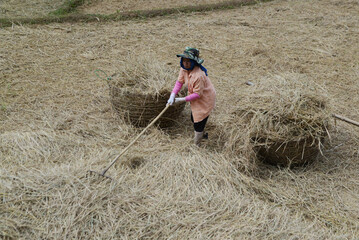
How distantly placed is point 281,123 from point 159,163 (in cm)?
122

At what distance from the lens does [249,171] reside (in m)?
3.30

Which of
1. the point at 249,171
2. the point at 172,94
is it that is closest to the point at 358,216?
the point at 249,171

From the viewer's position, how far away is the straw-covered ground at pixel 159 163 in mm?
2600

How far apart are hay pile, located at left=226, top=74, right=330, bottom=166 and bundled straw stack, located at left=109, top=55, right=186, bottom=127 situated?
32.0 inches

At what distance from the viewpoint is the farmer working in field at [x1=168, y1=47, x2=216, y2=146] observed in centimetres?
335

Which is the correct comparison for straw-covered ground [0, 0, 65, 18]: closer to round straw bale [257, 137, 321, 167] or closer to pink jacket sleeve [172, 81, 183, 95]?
pink jacket sleeve [172, 81, 183, 95]

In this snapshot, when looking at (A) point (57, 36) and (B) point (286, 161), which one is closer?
(B) point (286, 161)

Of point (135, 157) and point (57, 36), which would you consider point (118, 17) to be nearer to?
point (57, 36)

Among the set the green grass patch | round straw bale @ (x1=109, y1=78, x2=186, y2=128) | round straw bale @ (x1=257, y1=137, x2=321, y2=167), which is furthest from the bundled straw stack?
the green grass patch

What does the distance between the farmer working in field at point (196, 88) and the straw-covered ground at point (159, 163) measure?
25 cm

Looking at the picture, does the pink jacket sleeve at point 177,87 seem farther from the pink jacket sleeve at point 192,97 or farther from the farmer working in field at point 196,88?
the pink jacket sleeve at point 192,97

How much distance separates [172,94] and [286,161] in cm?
133

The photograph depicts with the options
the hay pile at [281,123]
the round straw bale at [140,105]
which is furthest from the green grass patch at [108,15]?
the hay pile at [281,123]

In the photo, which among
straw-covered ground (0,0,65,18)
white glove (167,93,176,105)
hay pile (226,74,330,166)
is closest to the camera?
hay pile (226,74,330,166)
